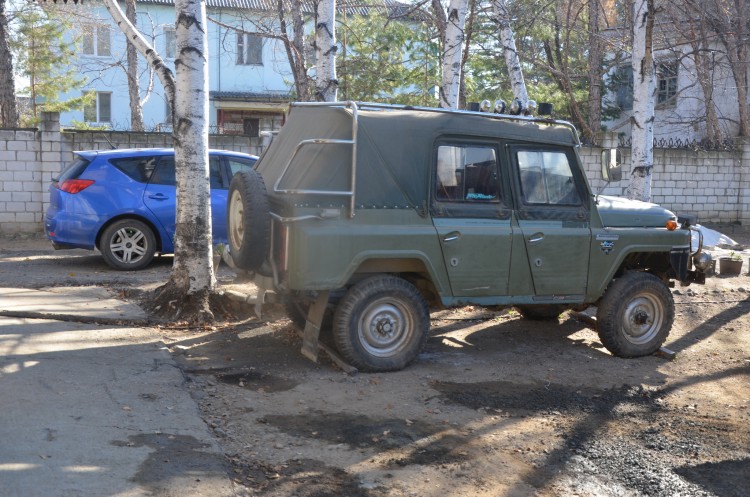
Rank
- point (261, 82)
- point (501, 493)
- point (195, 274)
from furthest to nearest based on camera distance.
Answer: point (261, 82)
point (195, 274)
point (501, 493)

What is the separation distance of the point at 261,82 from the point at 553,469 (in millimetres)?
31956

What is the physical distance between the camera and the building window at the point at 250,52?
114ft

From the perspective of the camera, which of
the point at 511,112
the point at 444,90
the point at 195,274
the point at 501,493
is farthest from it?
the point at 444,90

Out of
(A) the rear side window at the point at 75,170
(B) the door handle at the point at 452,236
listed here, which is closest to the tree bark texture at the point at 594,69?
(A) the rear side window at the point at 75,170

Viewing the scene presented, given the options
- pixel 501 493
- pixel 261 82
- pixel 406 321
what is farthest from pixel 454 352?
pixel 261 82

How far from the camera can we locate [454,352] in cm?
791

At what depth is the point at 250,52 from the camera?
3525 centimetres

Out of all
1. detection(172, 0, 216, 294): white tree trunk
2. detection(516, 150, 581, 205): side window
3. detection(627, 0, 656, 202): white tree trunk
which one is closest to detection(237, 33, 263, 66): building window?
detection(627, 0, 656, 202): white tree trunk

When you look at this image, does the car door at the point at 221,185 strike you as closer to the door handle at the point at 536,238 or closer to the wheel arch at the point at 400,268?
the wheel arch at the point at 400,268

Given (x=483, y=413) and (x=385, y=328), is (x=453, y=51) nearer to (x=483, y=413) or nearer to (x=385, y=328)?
(x=385, y=328)

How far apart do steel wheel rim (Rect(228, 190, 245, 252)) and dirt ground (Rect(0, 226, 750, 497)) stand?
1.03 meters

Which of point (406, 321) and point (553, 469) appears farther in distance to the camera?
point (406, 321)

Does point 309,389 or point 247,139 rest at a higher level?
point 247,139

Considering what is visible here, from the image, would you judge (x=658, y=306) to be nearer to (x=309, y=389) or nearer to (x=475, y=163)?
(x=475, y=163)
